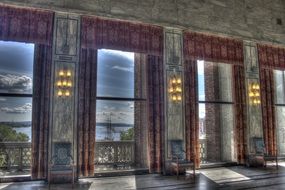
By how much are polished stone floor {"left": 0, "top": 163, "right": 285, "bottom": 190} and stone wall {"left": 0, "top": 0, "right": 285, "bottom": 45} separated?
14.9 feet

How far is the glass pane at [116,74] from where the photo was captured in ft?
32.9

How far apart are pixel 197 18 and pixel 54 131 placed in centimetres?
572

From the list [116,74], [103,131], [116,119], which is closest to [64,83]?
[103,131]

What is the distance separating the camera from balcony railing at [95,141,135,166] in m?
9.41

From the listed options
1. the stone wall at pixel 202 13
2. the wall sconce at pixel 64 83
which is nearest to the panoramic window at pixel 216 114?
the stone wall at pixel 202 13

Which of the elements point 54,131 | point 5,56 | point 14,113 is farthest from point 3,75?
point 54,131

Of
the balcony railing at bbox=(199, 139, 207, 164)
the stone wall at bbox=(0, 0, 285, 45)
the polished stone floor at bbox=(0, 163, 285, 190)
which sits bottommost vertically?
the polished stone floor at bbox=(0, 163, 285, 190)

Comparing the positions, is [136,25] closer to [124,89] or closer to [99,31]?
[99,31]

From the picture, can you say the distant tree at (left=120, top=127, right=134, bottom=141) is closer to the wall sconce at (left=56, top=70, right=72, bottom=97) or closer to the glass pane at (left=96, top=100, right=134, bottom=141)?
the glass pane at (left=96, top=100, right=134, bottom=141)

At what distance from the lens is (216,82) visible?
1106cm

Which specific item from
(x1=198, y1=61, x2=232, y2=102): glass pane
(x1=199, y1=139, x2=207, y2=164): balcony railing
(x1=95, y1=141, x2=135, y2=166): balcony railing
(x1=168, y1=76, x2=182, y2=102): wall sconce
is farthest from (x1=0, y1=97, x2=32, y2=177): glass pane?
(x1=198, y1=61, x2=232, y2=102): glass pane

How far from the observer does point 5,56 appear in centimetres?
916

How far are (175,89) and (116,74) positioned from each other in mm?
2642

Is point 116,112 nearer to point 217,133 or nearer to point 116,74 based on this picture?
point 116,74
